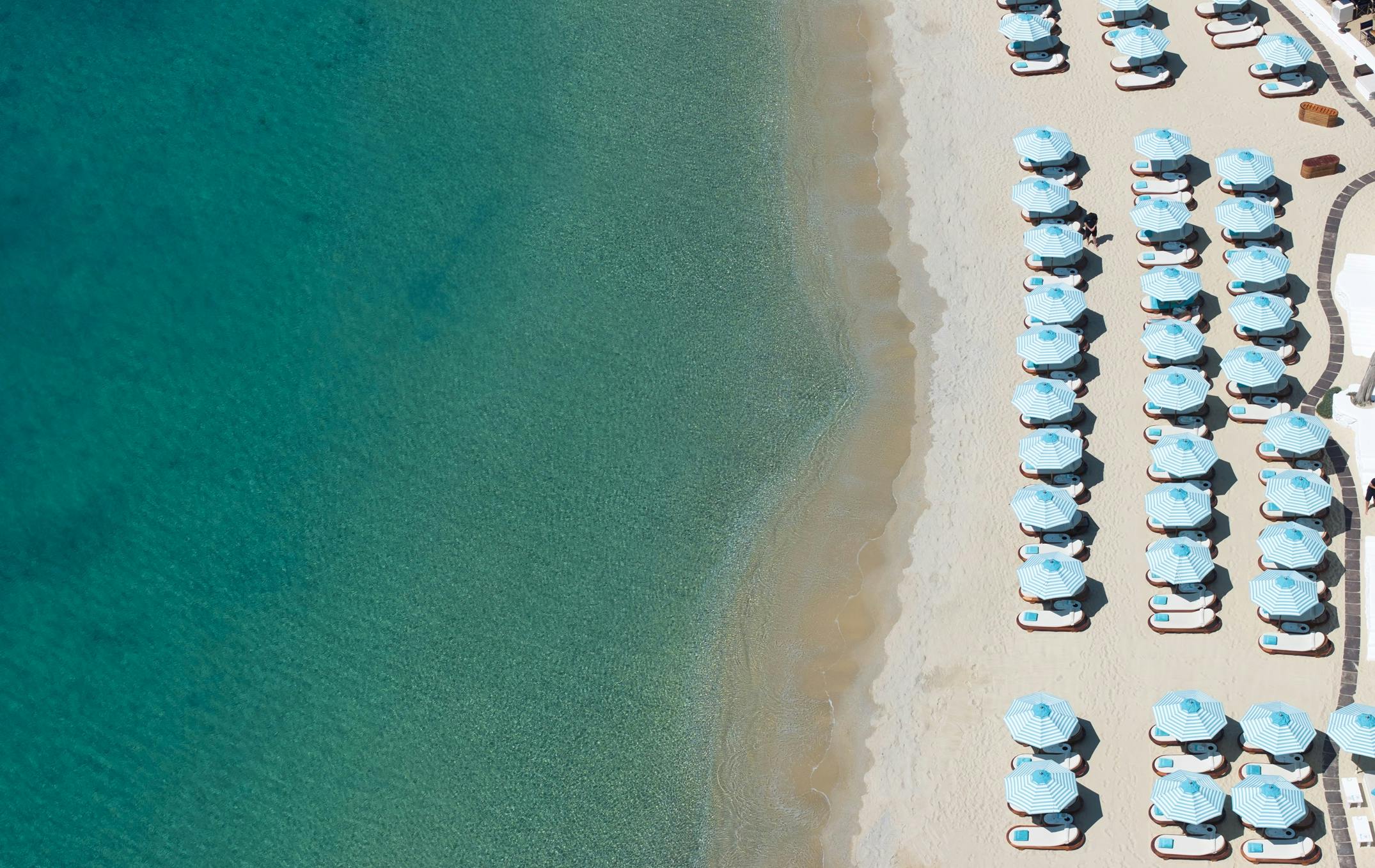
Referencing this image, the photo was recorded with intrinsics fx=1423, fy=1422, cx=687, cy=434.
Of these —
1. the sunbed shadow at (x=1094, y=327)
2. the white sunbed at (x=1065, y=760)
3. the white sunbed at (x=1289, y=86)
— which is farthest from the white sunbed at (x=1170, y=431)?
the white sunbed at (x=1289, y=86)

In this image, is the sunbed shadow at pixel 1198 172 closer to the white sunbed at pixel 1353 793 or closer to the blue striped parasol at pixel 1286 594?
the blue striped parasol at pixel 1286 594

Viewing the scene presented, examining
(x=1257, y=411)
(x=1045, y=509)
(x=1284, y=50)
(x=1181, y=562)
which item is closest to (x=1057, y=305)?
(x=1257, y=411)

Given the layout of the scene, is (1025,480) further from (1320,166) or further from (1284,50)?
(1284,50)

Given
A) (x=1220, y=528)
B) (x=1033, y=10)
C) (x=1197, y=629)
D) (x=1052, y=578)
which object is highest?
(x=1033, y=10)

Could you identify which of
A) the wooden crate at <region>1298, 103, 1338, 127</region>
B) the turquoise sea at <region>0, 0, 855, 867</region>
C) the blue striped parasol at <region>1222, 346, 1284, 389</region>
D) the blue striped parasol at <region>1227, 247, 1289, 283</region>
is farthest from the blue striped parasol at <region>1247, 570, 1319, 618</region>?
the wooden crate at <region>1298, 103, 1338, 127</region>

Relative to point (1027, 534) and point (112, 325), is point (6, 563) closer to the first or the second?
point (112, 325)

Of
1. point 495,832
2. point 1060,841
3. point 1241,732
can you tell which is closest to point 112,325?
point 495,832

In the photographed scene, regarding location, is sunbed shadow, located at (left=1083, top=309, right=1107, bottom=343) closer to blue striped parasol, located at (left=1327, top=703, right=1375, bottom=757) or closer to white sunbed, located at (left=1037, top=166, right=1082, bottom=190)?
white sunbed, located at (left=1037, top=166, right=1082, bottom=190)
